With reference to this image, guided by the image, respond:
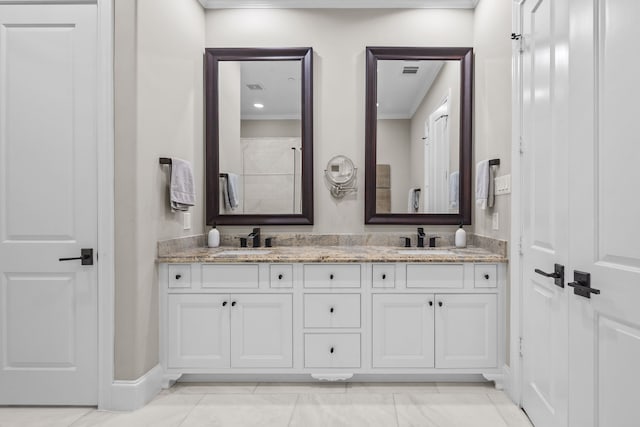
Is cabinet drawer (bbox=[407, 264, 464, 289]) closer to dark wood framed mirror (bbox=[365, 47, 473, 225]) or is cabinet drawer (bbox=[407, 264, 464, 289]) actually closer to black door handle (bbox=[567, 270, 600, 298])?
dark wood framed mirror (bbox=[365, 47, 473, 225])

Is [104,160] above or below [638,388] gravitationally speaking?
above

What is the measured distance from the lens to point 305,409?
2.23 metres

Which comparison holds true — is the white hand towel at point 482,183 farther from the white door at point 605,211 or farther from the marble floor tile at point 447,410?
the marble floor tile at point 447,410

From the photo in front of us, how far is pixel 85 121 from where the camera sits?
7.23 feet

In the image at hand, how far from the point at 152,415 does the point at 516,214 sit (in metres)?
2.35

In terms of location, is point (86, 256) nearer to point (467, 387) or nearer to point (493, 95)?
point (467, 387)

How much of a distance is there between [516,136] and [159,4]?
2.32 meters

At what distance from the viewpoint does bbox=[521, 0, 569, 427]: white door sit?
66.8 inches

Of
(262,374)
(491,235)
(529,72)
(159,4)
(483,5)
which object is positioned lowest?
(262,374)

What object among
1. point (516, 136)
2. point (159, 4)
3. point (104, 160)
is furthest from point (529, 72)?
point (104, 160)

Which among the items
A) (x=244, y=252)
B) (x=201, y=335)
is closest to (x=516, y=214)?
(x=244, y=252)

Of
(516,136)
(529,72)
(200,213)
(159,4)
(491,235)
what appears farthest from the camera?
(200,213)

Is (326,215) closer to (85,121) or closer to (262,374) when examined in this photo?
(262,374)

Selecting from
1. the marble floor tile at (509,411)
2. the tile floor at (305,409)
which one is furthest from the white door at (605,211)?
the tile floor at (305,409)
